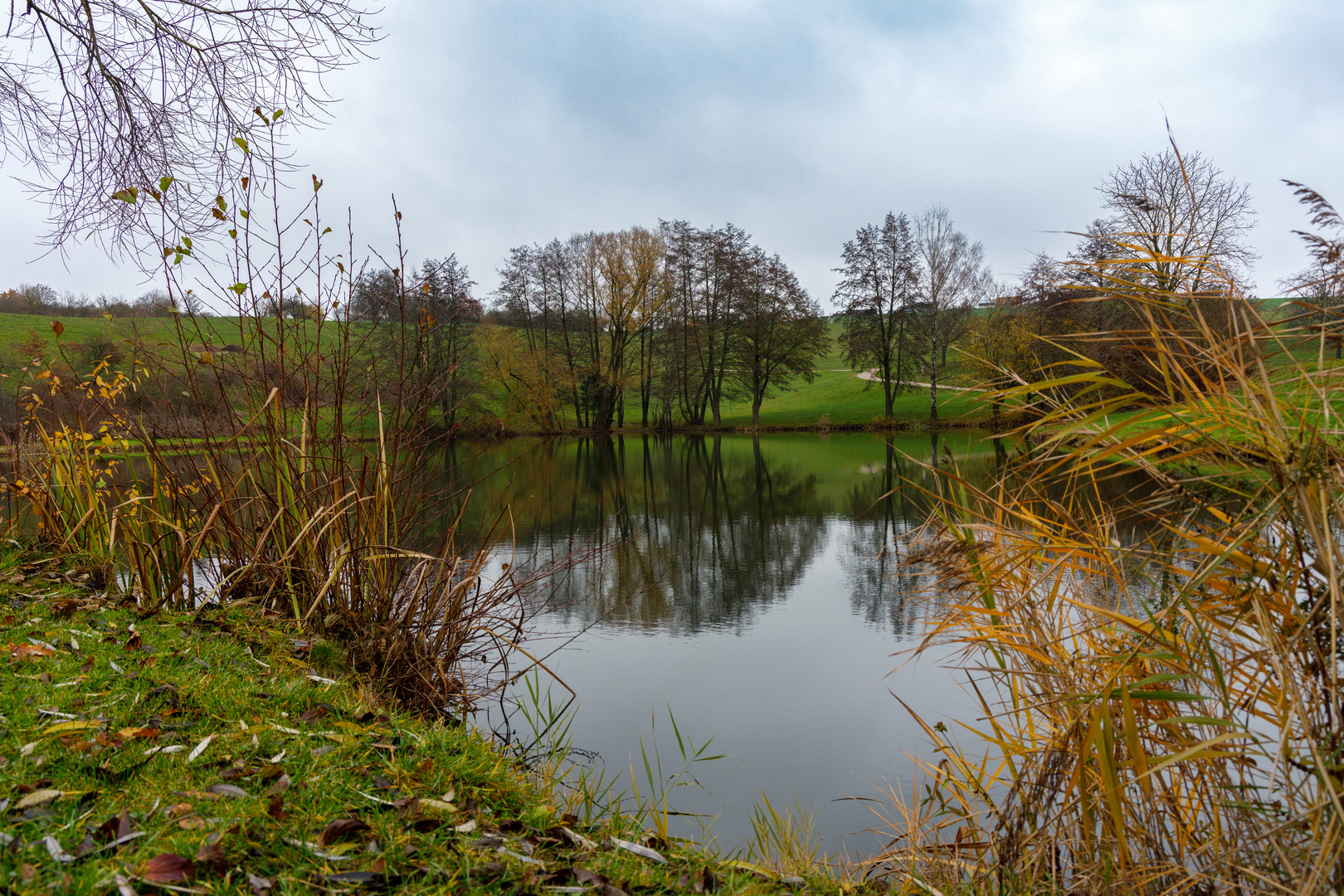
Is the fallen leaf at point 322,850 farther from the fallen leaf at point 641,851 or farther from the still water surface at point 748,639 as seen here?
the still water surface at point 748,639

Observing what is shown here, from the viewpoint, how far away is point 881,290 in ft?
122

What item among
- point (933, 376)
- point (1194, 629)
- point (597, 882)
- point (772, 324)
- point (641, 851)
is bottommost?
point (641, 851)

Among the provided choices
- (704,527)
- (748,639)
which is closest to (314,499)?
(748,639)

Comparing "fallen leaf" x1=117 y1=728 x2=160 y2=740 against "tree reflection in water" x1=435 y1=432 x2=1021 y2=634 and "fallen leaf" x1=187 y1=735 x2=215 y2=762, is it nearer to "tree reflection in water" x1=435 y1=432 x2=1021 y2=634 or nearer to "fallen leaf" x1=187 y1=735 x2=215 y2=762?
"fallen leaf" x1=187 y1=735 x2=215 y2=762

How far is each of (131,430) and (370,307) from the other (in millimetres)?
1756

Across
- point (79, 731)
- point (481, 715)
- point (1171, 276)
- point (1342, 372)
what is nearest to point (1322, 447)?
point (1342, 372)

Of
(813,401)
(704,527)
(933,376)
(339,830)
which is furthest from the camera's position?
(813,401)

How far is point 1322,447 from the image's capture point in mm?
1834

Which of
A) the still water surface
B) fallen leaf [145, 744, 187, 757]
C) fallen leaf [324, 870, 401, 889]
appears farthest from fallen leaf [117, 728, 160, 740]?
the still water surface

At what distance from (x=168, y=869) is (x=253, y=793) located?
1.77ft

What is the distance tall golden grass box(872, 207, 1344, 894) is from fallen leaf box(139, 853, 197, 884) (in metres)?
2.17

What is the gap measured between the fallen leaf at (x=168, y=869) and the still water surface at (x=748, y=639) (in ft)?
7.56

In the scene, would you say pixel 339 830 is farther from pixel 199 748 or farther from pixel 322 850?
pixel 199 748

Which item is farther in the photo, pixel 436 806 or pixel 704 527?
pixel 704 527
